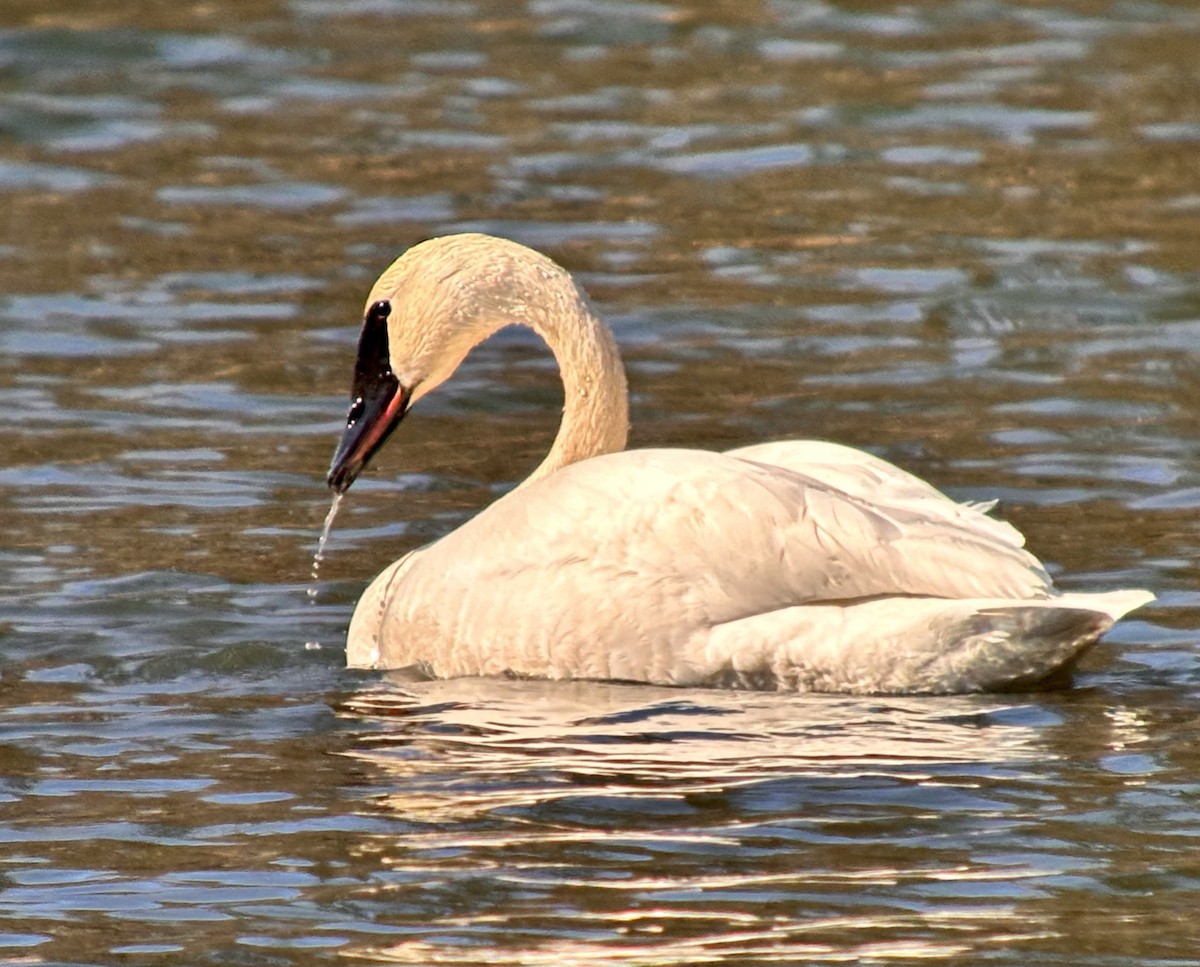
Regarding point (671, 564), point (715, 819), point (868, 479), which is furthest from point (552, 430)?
point (715, 819)

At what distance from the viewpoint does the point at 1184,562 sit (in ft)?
30.2

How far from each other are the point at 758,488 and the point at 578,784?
1186 mm

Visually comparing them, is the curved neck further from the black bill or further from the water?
the water

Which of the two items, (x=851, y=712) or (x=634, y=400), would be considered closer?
(x=851, y=712)

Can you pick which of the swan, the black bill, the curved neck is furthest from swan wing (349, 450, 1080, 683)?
the black bill

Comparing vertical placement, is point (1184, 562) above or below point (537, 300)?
below

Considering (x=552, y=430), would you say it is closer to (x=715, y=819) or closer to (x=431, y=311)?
(x=431, y=311)

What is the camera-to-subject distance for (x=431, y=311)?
28.4 feet

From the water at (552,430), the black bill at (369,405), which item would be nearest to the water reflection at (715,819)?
the water at (552,430)

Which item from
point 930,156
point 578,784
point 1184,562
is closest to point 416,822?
point 578,784

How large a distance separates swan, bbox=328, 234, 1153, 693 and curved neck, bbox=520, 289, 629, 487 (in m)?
0.49

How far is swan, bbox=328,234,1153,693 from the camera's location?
24.9 ft

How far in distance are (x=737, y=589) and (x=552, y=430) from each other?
3.81 metres

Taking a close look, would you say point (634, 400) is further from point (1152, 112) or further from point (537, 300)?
point (1152, 112)
